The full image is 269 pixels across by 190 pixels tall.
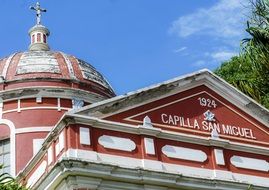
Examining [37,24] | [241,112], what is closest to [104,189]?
[241,112]

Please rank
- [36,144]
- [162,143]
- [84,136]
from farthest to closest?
[36,144] → [162,143] → [84,136]

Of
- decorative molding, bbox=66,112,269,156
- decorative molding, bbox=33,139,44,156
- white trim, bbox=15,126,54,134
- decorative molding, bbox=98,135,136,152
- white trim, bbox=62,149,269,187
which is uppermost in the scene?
white trim, bbox=15,126,54,134

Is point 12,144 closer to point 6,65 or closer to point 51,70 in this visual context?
point 51,70

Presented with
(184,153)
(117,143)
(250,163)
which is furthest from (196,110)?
(117,143)

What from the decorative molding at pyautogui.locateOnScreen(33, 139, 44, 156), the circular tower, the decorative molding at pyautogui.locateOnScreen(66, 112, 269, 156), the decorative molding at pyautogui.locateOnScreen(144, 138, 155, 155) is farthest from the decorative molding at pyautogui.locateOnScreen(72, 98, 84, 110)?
the decorative molding at pyautogui.locateOnScreen(144, 138, 155, 155)

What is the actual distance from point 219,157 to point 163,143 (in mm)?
1633

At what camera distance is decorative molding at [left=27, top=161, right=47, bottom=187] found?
16.2m

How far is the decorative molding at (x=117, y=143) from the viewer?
1536 centimetres

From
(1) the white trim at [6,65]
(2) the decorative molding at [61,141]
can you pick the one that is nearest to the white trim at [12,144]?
(1) the white trim at [6,65]

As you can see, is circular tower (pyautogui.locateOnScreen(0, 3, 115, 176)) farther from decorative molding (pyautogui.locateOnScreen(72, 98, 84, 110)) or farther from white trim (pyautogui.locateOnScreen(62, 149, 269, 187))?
white trim (pyautogui.locateOnScreen(62, 149, 269, 187))

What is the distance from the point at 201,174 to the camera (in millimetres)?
16250

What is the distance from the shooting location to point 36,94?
72.7 feet

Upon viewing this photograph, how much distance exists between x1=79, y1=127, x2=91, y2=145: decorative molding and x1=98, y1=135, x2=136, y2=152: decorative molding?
33cm

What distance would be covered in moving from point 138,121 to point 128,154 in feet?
3.61
